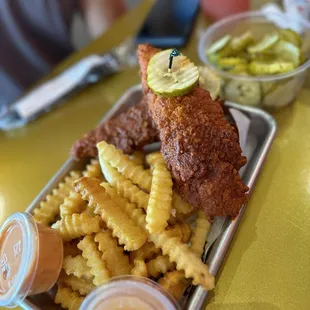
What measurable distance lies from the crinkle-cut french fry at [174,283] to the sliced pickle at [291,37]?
3.49 feet

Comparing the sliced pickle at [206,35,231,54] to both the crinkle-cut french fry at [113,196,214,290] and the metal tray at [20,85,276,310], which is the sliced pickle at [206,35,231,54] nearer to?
the metal tray at [20,85,276,310]

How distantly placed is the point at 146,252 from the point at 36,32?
237 centimetres

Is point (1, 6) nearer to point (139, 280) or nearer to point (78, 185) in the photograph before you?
point (78, 185)

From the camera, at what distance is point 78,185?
118 centimetres

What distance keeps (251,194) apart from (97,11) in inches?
88.1

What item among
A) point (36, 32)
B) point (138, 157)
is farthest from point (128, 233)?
point (36, 32)

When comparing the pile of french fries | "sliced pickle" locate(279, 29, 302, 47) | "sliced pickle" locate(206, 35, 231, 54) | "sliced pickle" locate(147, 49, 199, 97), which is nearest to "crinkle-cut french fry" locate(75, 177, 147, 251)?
the pile of french fries

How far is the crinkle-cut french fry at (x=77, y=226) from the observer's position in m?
1.13

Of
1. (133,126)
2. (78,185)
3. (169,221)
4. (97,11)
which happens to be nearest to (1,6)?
(97,11)

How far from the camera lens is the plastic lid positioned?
1.06 meters

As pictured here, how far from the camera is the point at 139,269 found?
1068 millimetres

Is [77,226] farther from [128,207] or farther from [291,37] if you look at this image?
[291,37]

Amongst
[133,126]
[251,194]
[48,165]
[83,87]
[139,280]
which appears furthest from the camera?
[83,87]

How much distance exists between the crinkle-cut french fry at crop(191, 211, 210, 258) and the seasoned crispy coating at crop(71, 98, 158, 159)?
1.22 ft
